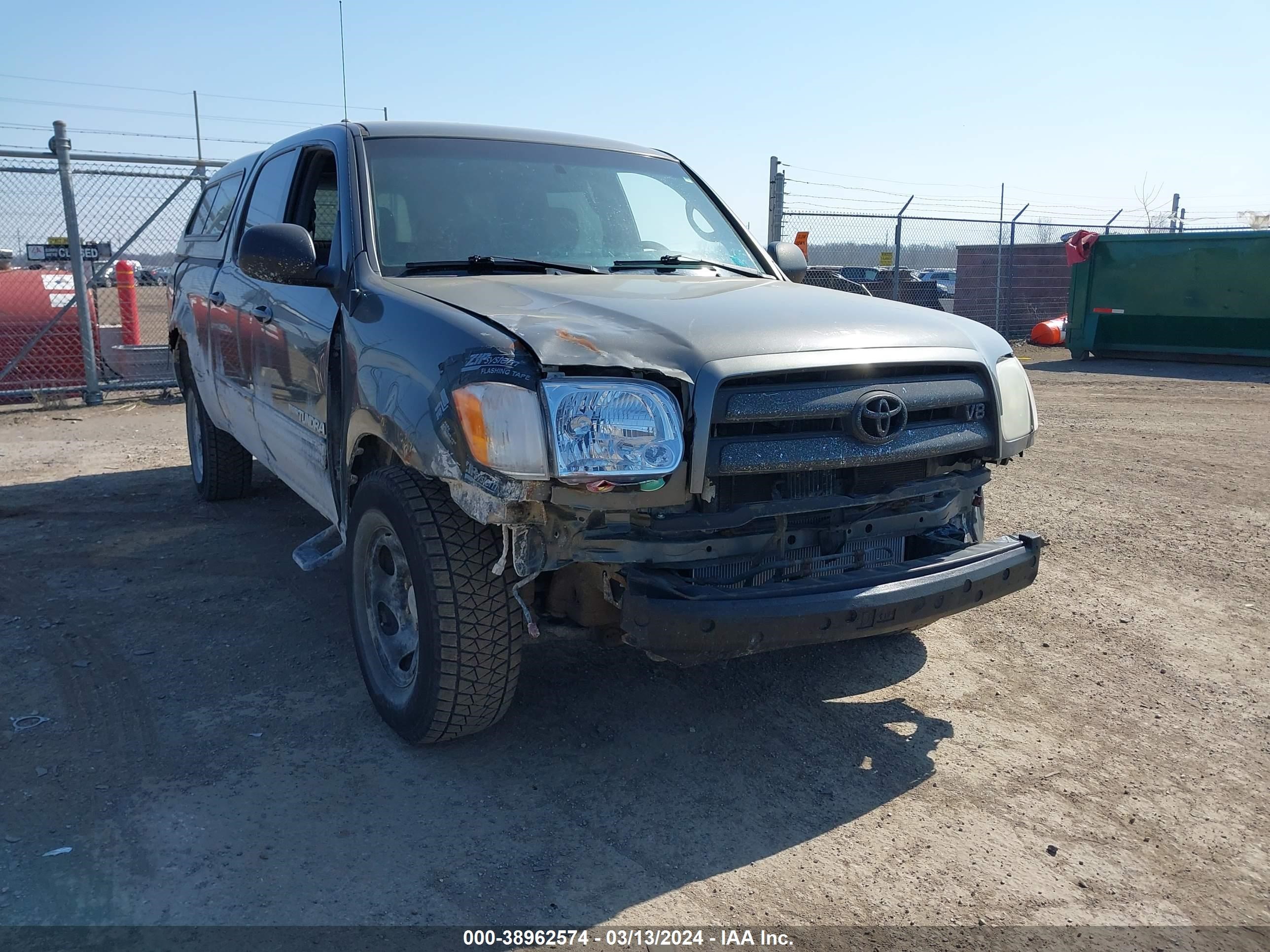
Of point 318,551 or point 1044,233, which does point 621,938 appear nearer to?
point 318,551

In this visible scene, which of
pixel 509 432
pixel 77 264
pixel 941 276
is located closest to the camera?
pixel 509 432

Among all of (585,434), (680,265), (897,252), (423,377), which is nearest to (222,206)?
(680,265)

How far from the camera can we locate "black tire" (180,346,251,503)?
624 cm

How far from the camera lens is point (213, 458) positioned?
625cm

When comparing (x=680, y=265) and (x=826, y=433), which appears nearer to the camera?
(x=826, y=433)

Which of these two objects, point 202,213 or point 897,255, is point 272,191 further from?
point 897,255

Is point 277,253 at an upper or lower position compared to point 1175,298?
upper

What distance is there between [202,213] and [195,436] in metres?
1.41

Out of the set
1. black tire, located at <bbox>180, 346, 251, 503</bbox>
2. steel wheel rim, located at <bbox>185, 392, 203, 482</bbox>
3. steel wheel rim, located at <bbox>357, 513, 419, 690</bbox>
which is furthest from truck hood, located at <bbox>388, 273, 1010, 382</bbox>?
steel wheel rim, located at <bbox>185, 392, 203, 482</bbox>

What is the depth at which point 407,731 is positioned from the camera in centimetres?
324

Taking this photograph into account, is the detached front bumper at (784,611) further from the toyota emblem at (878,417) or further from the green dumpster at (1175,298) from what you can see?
the green dumpster at (1175,298)

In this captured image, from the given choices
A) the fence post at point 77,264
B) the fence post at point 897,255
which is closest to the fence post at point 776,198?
the fence post at point 897,255

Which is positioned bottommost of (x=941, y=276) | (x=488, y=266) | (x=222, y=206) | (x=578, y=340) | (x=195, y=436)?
(x=195, y=436)

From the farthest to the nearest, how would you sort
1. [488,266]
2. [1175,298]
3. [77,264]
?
[1175,298]
[77,264]
[488,266]
